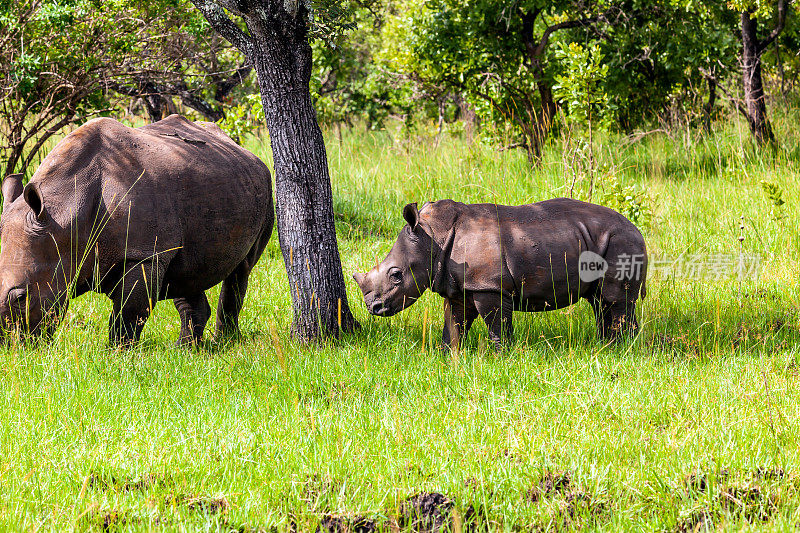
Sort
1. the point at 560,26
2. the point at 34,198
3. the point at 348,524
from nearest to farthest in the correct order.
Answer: the point at 348,524
the point at 34,198
the point at 560,26

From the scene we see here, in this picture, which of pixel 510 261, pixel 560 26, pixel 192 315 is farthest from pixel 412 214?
pixel 560 26

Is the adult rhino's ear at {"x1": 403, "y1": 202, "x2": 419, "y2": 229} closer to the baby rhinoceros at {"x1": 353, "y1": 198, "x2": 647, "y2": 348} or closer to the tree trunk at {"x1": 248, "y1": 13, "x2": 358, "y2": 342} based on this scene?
the baby rhinoceros at {"x1": 353, "y1": 198, "x2": 647, "y2": 348}

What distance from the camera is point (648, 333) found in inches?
205

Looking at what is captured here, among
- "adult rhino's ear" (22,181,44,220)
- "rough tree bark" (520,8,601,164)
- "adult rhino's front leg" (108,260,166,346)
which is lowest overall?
"adult rhino's front leg" (108,260,166,346)

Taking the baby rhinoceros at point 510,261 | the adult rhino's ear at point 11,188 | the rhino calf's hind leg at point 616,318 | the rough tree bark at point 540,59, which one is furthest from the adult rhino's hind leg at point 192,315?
the rough tree bark at point 540,59

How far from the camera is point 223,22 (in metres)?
5.22

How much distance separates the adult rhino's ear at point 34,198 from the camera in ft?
14.8

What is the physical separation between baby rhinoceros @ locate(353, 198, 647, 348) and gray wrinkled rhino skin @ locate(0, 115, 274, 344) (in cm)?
122

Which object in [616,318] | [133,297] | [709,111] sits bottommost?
[616,318]

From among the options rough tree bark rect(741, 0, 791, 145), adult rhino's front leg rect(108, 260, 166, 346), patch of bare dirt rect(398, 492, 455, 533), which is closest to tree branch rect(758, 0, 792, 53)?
rough tree bark rect(741, 0, 791, 145)

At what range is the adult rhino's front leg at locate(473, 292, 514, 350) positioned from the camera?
15.4ft

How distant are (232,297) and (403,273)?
6.47 ft

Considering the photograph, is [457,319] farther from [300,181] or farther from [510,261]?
[300,181]

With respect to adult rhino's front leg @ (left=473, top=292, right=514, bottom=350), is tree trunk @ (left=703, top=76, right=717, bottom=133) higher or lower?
higher
